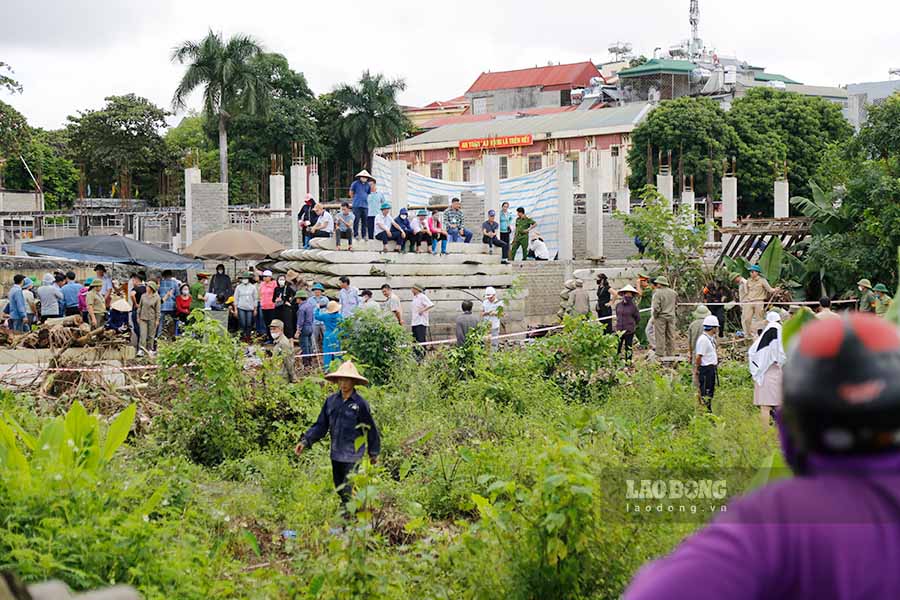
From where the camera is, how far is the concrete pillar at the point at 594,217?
27.9 metres

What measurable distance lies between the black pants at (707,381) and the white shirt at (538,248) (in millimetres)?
12495

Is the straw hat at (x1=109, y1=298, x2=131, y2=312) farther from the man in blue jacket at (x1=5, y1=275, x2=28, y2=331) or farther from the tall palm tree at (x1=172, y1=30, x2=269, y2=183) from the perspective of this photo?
the tall palm tree at (x1=172, y1=30, x2=269, y2=183)

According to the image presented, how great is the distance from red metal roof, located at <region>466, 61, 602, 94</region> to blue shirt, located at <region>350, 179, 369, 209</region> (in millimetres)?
65325

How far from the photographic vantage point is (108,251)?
19844mm

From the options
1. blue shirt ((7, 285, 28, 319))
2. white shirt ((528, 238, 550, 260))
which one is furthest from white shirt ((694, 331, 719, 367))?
white shirt ((528, 238, 550, 260))

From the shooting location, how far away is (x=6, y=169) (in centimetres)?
5409

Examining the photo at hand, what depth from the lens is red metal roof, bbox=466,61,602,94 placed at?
8369 cm

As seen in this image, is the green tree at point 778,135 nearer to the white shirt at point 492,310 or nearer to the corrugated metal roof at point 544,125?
the corrugated metal roof at point 544,125

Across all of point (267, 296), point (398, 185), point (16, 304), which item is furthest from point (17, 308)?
point (398, 185)

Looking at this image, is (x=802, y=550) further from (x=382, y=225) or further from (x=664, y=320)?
(x=382, y=225)

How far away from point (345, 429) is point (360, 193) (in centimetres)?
1179

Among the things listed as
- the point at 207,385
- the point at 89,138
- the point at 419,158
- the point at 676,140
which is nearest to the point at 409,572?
the point at 207,385

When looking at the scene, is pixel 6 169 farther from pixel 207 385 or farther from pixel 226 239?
pixel 207 385

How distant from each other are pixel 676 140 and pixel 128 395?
39.4 meters
